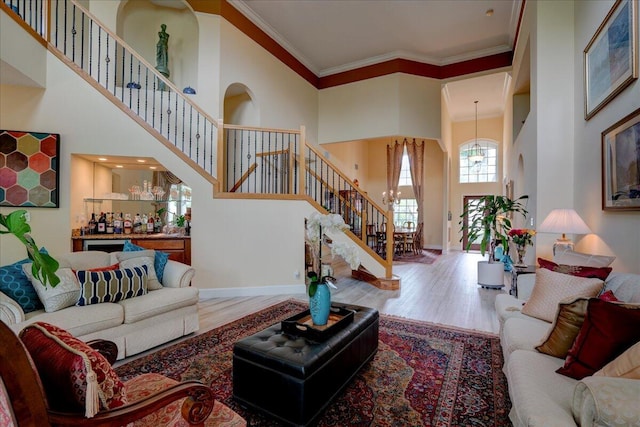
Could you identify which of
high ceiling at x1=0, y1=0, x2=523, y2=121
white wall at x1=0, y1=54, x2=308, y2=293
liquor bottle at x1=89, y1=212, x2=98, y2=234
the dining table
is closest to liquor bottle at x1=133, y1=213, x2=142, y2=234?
liquor bottle at x1=89, y1=212, x2=98, y2=234

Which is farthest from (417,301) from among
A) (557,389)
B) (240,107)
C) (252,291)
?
(240,107)

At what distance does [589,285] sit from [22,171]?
243 inches

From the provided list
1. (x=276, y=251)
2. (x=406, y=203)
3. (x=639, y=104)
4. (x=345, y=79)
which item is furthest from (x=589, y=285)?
(x=406, y=203)

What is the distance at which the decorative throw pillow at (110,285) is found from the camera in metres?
2.64

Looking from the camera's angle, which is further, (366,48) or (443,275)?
(366,48)

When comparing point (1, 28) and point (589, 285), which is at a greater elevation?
point (1, 28)

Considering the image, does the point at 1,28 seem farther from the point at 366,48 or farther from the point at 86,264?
the point at 366,48

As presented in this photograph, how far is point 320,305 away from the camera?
2.21 metres

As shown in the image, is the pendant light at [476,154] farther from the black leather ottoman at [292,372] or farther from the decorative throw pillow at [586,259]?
the black leather ottoman at [292,372]

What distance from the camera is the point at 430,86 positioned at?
768cm

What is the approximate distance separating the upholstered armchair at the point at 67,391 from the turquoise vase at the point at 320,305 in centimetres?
94

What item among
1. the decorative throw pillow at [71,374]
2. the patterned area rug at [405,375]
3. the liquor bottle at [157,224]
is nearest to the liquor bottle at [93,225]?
the liquor bottle at [157,224]

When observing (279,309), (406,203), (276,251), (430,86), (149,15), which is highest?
(149,15)

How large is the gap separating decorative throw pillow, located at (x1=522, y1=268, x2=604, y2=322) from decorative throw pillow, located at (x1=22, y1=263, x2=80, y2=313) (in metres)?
3.81
